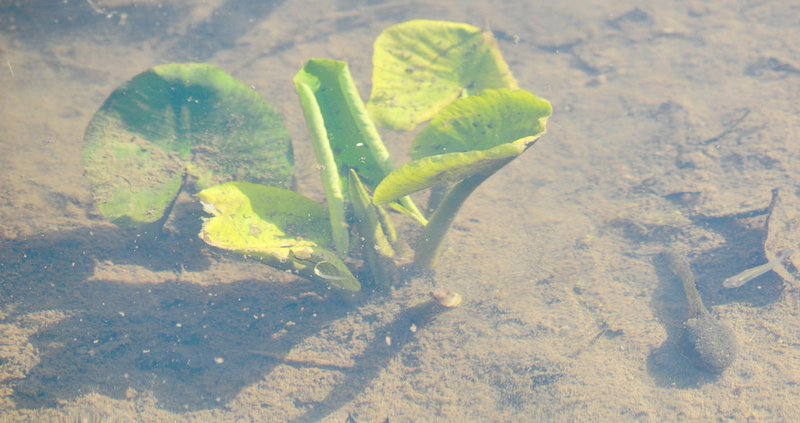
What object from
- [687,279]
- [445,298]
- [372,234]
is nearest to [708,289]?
[687,279]

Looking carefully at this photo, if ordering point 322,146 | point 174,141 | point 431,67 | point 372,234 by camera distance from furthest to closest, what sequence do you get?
point 431,67
point 174,141
point 372,234
point 322,146

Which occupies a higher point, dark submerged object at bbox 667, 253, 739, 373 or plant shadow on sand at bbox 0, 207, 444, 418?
plant shadow on sand at bbox 0, 207, 444, 418

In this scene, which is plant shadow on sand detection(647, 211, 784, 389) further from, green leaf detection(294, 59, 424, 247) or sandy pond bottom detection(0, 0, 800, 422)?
green leaf detection(294, 59, 424, 247)

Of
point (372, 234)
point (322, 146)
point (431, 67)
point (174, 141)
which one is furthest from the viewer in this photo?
point (431, 67)

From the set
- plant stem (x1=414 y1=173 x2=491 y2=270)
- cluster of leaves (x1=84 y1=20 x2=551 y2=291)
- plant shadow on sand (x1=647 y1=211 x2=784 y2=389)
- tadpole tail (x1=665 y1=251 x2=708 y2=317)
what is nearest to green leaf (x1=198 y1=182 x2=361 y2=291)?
cluster of leaves (x1=84 y1=20 x2=551 y2=291)

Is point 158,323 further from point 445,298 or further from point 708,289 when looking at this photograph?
point 708,289

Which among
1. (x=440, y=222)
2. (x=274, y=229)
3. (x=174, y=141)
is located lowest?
(x=440, y=222)

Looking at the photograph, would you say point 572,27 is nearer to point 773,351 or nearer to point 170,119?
point 773,351


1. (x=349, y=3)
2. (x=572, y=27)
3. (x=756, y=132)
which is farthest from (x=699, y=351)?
(x=349, y=3)

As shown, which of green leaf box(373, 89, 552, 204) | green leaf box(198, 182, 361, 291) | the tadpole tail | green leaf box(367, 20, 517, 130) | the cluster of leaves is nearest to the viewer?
green leaf box(373, 89, 552, 204)
